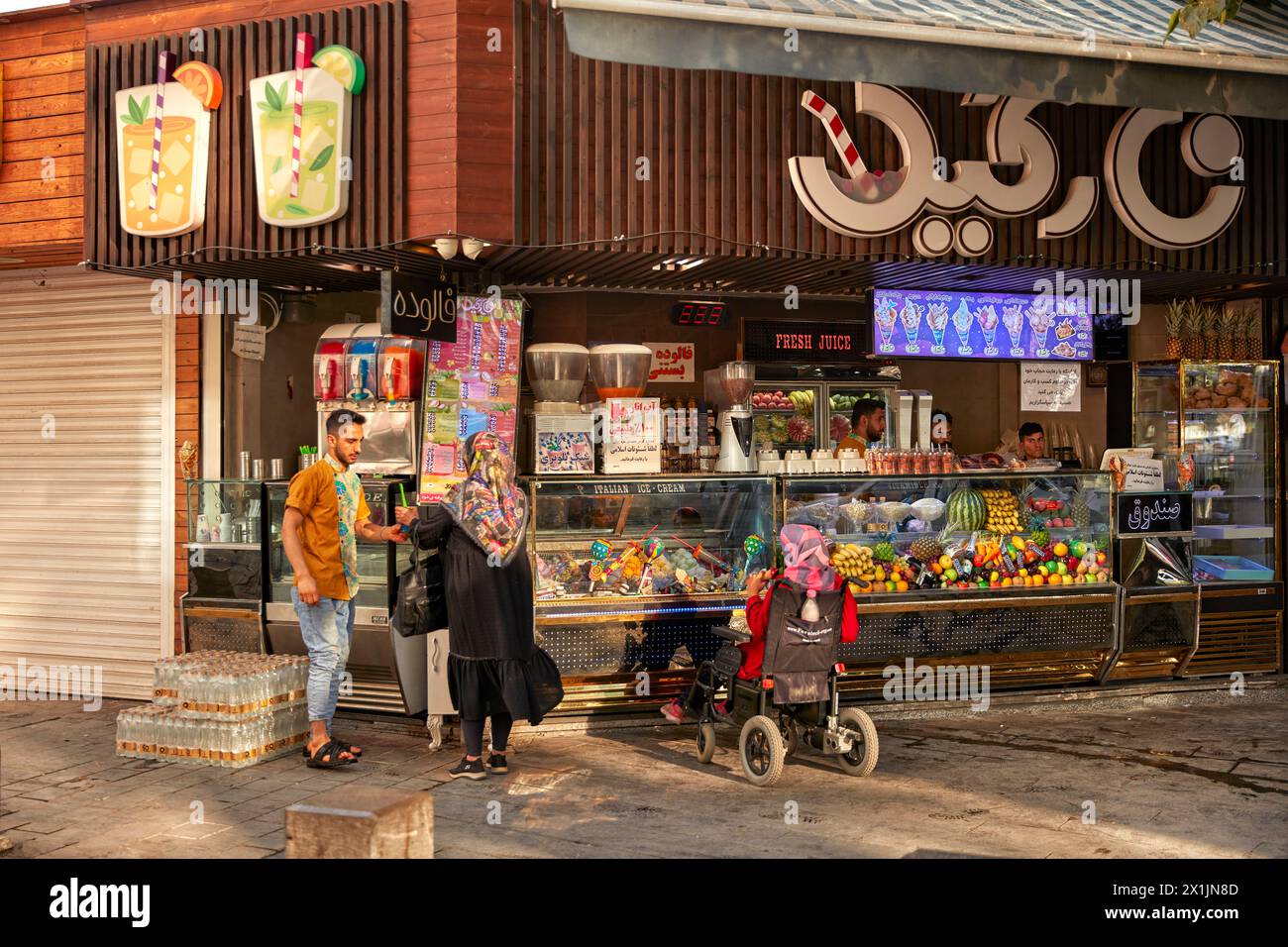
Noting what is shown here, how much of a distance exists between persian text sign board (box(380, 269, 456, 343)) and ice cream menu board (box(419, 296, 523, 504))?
153 millimetres

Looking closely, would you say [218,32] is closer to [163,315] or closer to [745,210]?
[163,315]

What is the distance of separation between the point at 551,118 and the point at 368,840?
17.1 feet

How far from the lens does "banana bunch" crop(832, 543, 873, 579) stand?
328 inches

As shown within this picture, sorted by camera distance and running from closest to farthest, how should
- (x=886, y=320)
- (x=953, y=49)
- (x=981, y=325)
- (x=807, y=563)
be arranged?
(x=953, y=49)
(x=807, y=563)
(x=886, y=320)
(x=981, y=325)

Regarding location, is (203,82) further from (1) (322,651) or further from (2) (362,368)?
(1) (322,651)

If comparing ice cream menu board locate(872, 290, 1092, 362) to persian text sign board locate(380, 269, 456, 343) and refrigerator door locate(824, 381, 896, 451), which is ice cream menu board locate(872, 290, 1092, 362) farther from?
persian text sign board locate(380, 269, 456, 343)

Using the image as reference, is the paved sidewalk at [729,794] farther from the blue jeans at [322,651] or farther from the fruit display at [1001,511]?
the fruit display at [1001,511]

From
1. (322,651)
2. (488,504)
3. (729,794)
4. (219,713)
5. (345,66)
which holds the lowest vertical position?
(729,794)

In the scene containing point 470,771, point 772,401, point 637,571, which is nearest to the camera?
point 470,771

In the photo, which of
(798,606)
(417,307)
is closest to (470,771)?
(798,606)

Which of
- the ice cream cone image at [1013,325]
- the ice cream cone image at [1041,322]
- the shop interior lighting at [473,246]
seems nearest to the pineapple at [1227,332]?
the ice cream cone image at [1041,322]

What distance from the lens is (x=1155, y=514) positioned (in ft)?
29.8

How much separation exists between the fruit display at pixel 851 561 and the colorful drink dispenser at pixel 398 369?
308 cm

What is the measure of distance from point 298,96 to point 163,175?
1.20 metres
